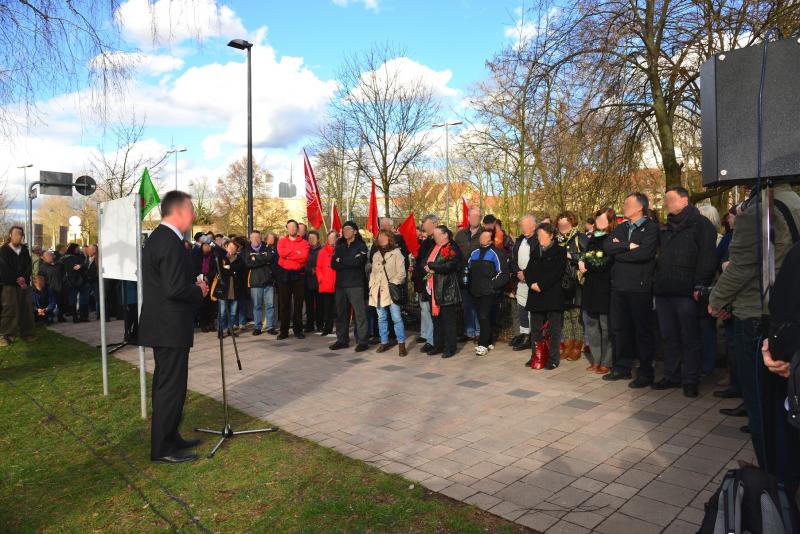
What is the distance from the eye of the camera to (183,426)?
5922mm

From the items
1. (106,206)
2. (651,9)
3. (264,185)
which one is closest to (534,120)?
(651,9)

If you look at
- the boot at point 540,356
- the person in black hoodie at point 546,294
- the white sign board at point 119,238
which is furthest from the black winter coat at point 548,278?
the white sign board at point 119,238

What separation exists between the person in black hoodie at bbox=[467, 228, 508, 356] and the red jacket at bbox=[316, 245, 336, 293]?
2803 mm

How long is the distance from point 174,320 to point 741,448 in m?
4.90

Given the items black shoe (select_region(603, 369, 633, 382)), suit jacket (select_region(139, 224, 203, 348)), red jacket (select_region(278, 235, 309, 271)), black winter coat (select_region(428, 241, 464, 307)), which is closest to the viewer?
suit jacket (select_region(139, 224, 203, 348))

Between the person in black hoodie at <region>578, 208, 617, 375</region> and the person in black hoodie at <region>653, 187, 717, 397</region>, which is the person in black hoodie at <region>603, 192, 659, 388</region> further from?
the person in black hoodie at <region>578, 208, 617, 375</region>

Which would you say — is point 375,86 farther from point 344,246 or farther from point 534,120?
point 344,246

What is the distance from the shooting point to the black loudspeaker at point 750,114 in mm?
3312

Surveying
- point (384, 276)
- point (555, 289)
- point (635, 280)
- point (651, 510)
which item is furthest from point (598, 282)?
point (651, 510)

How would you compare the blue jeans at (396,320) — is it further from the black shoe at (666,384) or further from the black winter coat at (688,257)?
the black winter coat at (688,257)

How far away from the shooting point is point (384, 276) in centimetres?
961

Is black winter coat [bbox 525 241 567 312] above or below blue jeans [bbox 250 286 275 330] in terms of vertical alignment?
above

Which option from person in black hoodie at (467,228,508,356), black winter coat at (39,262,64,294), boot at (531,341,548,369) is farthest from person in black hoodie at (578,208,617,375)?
black winter coat at (39,262,64,294)

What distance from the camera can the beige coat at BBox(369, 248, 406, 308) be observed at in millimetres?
9531
